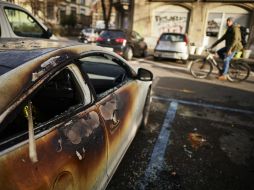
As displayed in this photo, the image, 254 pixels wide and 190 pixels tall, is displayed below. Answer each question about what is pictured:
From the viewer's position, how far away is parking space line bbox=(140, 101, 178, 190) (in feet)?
10.4

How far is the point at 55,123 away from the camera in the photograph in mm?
1778

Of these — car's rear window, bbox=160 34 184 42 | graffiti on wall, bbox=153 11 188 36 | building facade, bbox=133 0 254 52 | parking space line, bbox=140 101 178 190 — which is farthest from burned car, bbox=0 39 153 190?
graffiti on wall, bbox=153 11 188 36

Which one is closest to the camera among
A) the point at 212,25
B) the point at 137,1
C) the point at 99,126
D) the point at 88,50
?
the point at 99,126

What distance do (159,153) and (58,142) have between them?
2301 millimetres

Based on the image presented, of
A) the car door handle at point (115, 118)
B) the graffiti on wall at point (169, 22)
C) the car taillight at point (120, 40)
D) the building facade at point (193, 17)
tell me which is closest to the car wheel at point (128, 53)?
the car taillight at point (120, 40)

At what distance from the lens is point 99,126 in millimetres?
2168

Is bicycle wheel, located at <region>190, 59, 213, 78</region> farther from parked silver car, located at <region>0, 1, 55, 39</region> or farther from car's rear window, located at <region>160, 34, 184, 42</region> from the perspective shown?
parked silver car, located at <region>0, 1, 55, 39</region>

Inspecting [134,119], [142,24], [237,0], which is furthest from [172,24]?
[134,119]

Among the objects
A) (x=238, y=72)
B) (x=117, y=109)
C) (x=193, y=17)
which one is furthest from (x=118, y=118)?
(x=193, y=17)

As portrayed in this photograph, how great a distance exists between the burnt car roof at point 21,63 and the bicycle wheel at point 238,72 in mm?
7773

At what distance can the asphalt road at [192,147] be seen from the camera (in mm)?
3154

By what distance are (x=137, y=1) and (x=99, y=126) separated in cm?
2004

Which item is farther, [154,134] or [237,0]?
[237,0]

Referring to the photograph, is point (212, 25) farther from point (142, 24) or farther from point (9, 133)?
point (9, 133)
